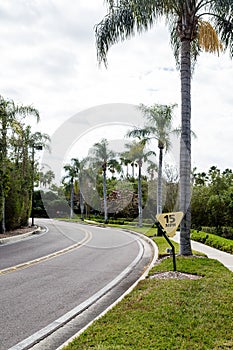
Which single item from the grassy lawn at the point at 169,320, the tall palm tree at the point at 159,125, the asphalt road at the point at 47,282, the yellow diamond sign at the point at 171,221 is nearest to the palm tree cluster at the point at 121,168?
the tall palm tree at the point at 159,125

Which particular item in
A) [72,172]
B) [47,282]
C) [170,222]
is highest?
[72,172]

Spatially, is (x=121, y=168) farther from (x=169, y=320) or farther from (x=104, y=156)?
(x=169, y=320)

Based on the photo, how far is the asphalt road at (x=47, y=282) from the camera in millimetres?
6559

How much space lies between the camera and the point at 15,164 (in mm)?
28672

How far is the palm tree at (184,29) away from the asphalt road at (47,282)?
3.01 m

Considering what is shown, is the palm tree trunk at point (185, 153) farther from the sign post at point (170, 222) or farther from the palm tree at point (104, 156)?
the palm tree at point (104, 156)

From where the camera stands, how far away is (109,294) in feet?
29.0

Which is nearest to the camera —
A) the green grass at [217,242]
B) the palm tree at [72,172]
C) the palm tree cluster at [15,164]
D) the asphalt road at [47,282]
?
the asphalt road at [47,282]

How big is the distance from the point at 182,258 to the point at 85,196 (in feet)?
188

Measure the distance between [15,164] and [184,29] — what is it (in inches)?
716

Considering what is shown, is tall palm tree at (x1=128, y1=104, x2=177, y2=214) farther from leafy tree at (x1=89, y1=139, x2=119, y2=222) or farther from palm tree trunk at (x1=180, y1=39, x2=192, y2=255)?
leafy tree at (x1=89, y1=139, x2=119, y2=222)

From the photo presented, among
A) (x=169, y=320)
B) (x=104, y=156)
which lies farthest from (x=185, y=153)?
(x=104, y=156)

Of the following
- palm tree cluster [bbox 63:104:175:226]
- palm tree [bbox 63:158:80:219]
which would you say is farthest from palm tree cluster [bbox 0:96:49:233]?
palm tree [bbox 63:158:80:219]

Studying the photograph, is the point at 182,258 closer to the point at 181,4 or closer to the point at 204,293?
the point at 204,293
